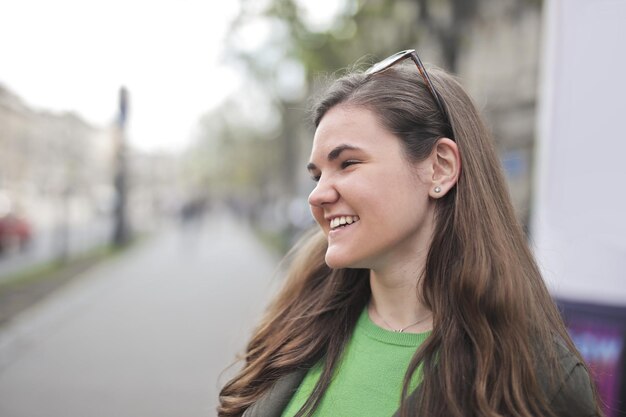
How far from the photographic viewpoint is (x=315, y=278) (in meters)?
2.16

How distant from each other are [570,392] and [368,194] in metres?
0.67

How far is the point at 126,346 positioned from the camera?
7.98 meters

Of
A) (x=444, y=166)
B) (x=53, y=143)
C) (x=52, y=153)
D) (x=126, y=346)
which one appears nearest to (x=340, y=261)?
(x=444, y=166)

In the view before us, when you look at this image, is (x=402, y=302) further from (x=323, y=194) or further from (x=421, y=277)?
(x=323, y=194)

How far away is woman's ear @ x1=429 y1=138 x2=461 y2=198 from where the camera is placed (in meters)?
1.69

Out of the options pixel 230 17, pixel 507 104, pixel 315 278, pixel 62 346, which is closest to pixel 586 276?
pixel 315 278

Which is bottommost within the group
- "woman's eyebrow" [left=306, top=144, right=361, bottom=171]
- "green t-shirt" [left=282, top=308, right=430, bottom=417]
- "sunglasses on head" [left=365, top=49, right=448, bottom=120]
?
"green t-shirt" [left=282, top=308, right=430, bottom=417]

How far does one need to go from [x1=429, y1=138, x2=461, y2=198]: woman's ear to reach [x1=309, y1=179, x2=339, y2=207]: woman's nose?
263mm

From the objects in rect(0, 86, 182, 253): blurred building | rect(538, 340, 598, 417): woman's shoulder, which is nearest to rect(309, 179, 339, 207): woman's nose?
rect(538, 340, 598, 417): woman's shoulder

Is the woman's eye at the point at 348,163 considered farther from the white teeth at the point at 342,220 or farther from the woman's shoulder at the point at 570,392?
the woman's shoulder at the point at 570,392

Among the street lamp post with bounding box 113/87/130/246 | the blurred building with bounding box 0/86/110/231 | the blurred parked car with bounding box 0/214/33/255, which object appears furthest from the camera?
the blurred building with bounding box 0/86/110/231

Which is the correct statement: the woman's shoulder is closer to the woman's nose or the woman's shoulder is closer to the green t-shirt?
the green t-shirt

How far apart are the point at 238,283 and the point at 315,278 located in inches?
490

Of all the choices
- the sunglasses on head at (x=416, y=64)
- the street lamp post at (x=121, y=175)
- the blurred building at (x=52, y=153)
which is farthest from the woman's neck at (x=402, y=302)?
the blurred building at (x=52, y=153)
